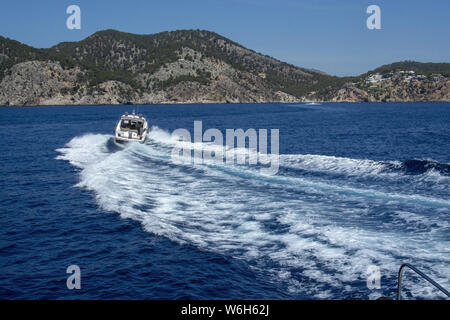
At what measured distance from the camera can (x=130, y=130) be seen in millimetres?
45438

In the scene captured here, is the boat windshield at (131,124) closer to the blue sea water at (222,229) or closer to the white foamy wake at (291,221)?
the blue sea water at (222,229)

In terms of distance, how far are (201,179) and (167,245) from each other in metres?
12.5

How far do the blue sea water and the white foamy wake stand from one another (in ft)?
0.21

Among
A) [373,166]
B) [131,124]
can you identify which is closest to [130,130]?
[131,124]

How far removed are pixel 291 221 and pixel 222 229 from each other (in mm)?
3165

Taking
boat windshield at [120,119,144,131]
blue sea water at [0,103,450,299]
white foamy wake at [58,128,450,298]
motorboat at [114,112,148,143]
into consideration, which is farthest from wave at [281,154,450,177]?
boat windshield at [120,119,144,131]

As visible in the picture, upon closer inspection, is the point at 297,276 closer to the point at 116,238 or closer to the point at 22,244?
the point at 116,238

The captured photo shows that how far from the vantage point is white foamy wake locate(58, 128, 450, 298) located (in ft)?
43.0

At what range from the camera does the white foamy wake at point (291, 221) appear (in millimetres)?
13099

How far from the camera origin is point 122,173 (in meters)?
28.9

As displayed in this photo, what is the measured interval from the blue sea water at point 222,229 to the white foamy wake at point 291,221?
6 cm

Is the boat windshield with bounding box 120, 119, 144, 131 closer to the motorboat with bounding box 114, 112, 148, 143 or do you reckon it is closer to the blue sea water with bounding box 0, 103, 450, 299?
Result: the motorboat with bounding box 114, 112, 148, 143

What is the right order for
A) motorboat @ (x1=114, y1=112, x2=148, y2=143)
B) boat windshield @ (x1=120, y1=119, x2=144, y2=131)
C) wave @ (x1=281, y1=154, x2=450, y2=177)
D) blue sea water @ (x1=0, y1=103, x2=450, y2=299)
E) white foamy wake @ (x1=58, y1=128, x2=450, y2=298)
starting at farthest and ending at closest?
boat windshield @ (x1=120, y1=119, x2=144, y2=131)
motorboat @ (x1=114, y1=112, x2=148, y2=143)
wave @ (x1=281, y1=154, x2=450, y2=177)
white foamy wake @ (x1=58, y1=128, x2=450, y2=298)
blue sea water @ (x1=0, y1=103, x2=450, y2=299)
